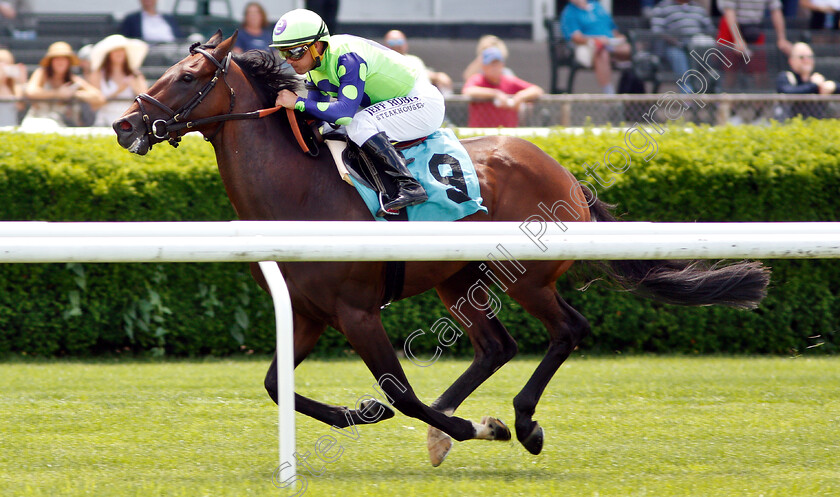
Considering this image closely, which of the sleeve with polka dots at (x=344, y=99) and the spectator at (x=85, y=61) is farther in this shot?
the spectator at (x=85, y=61)

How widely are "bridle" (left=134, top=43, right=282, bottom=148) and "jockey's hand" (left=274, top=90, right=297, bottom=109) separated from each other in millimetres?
31

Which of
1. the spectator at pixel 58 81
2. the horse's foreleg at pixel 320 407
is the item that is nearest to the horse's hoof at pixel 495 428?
the horse's foreleg at pixel 320 407

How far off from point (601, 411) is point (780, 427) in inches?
32.1

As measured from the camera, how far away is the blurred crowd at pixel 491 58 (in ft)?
23.4

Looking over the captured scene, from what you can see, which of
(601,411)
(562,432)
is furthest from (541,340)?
(562,432)

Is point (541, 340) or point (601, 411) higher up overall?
point (601, 411)

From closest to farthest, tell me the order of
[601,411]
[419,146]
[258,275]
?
[258,275]
[419,146]
[601,411]

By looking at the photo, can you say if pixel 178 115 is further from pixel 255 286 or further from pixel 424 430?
pixel 255 286

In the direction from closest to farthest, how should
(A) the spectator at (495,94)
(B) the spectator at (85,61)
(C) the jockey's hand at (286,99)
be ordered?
(C) the jockey's hand at (286,99) < (A) the spectator at (495,94) < (B) the spectator at (85,61)

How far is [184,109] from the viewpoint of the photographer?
12.6 feet

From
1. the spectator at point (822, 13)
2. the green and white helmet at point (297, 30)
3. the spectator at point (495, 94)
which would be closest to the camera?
the green and white helmet at point (297, 30)

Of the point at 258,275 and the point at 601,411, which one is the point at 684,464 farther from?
the point at 258,275

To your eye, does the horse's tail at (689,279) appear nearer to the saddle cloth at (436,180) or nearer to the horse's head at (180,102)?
the saddle cloth at (436,180)

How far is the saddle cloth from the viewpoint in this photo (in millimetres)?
3834
